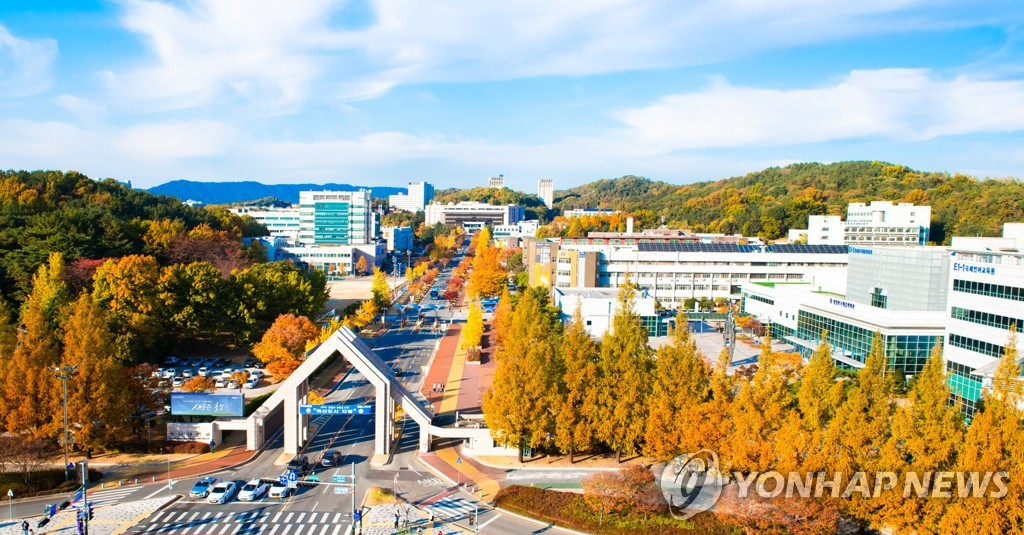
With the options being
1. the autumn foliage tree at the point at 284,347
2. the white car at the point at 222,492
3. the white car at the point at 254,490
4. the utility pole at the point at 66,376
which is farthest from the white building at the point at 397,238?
the white car at the point at 222,492

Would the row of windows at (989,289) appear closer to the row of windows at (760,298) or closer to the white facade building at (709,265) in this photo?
the row of windows at (760,298)

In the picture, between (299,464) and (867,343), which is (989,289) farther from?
(299,464)

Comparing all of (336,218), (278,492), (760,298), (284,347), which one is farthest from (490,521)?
(336,218)

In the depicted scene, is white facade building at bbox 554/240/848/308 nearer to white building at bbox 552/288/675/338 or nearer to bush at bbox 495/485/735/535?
white building at bbox 552/288/675/338

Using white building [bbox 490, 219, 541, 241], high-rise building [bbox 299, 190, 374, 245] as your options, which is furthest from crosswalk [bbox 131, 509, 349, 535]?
white building [bbox 490, 219, 541, 241]

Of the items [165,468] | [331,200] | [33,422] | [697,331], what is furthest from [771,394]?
[331,200]

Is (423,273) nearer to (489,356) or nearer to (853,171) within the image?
(489,356)

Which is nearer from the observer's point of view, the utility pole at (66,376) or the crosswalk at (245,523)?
the crosswalk at (245,523)
